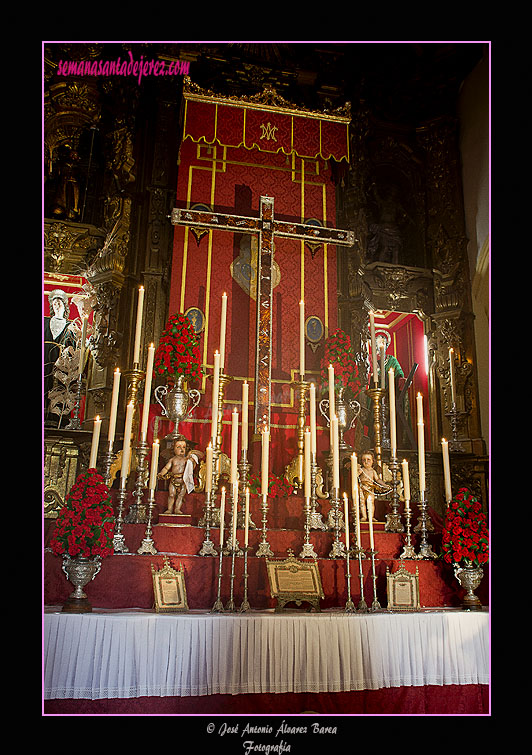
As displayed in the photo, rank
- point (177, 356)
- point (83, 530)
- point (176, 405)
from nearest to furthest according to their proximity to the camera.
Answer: point (83, 530), point (176, 405), point (177, 356)

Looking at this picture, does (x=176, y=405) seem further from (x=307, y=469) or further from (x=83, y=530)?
(x=83, y=530)

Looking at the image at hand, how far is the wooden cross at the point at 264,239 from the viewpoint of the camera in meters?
6.34

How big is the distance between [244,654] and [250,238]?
18.3 ft

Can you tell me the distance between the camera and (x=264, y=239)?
695 centimetres

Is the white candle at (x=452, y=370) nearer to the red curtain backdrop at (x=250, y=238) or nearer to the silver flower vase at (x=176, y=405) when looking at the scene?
the red curtain backdrop at (x=250, y=238)

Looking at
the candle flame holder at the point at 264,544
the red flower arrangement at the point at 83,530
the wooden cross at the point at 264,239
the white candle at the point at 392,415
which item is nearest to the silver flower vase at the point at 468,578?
the white candle at the point at 392,415

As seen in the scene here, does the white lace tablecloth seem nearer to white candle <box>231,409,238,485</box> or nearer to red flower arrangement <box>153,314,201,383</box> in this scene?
white candle <box>231,409,238,485</box>

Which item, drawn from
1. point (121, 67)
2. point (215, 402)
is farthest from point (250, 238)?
point (215, 402)

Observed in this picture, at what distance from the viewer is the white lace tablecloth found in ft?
10.2

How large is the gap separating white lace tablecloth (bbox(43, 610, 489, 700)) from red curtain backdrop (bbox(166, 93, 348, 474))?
136 inches

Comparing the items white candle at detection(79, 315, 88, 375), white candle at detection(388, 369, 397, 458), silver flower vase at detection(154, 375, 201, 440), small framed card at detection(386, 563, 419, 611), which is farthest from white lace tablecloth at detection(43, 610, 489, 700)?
white candle at detection(79, 315, 88, 375)

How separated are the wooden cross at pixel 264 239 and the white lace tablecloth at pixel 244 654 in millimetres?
3058

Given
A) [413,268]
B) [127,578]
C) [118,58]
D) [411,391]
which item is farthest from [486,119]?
[127,578]

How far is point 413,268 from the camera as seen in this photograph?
832 cm
